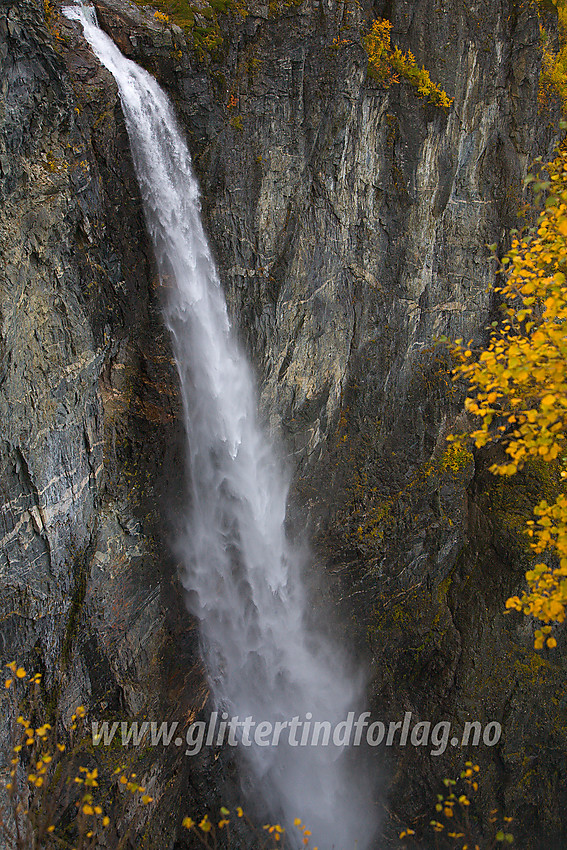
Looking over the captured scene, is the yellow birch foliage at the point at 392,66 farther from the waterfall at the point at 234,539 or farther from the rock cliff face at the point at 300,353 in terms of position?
the waterfall at the point at 234,539

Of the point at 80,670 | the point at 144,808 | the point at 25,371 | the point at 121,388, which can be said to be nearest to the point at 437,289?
the point at 121,388

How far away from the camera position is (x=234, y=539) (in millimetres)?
10758

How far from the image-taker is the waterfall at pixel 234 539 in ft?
29.0

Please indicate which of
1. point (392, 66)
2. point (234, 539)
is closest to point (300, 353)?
point (234, 539)

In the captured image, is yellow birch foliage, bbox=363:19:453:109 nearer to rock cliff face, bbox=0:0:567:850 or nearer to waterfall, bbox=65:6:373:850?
rock cliff face, bbox=0:0:567:850

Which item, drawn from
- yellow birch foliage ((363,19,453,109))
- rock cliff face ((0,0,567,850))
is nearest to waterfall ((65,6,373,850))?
rock cliff face ((0,0,567,850))

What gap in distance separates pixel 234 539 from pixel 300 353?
3975mm

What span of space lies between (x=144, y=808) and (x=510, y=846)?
7839 mm

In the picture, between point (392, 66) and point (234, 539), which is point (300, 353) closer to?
point (234, 539)

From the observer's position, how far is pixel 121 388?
9.09 metres

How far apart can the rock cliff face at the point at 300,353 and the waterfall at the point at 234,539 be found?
378 mm

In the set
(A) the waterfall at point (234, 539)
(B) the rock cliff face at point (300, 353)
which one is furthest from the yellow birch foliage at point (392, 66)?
(A) the waterfall at point (234, 539)

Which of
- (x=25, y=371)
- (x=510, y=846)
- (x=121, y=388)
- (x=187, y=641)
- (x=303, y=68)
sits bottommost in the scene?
(x=510, y=846)

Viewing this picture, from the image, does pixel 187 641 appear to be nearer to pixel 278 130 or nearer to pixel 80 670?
pixel 80 670
